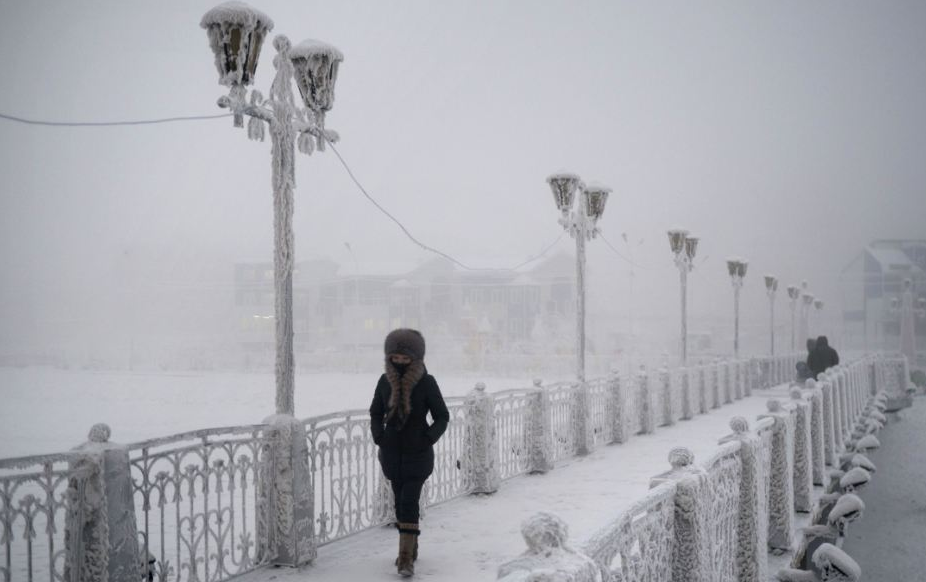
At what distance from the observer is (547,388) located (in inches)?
470

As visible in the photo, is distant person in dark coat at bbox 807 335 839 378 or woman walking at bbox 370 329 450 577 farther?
distant person in dark coat at bbox 807 335 839 378

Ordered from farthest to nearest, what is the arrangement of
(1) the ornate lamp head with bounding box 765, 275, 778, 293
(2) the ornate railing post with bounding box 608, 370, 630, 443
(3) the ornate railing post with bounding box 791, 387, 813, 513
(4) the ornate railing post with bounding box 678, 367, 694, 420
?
1. (1) the ornate lamp head with bounding box 765, 275, 778, 293
2. (4) the ornate railing post with bounding box 678, 367, 694, 420
3. (2) the ornate railing post with bounding box 608, 370, 630, 443
4. (3) the ornate railing post with bounding box 791, 387, 813, 513

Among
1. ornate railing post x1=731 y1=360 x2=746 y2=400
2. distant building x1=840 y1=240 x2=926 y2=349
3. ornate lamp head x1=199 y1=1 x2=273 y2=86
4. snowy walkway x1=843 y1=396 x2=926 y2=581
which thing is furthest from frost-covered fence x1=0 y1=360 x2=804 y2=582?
distant building x1=840 y1=240 x2=926 y2=349

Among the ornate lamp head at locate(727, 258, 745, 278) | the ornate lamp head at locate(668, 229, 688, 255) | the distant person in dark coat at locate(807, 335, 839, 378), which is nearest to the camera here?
the distant person in dark coat at locate(807, 335, 839, 378)

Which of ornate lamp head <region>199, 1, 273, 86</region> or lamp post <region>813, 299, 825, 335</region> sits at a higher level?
ornate lamp head <region>199, 1, 273, 86</region>

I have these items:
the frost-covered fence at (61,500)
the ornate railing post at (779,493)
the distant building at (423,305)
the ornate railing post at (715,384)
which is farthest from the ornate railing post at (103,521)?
the distant building at (423,305)

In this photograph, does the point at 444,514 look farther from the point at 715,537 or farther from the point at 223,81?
the point at 223,81

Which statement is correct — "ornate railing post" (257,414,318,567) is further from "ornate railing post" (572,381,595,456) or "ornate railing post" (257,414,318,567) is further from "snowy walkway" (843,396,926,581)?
"ornate railing post" (572,381,595,456)

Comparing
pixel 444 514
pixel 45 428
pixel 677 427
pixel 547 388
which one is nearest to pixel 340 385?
pixel 45 428

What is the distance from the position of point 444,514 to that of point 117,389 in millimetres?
34427

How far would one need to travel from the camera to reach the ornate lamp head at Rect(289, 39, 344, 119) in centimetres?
746

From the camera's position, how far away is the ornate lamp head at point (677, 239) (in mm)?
21516

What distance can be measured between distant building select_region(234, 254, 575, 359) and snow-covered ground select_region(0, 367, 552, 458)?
1506 cm

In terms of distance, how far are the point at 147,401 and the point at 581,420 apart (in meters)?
25.0
